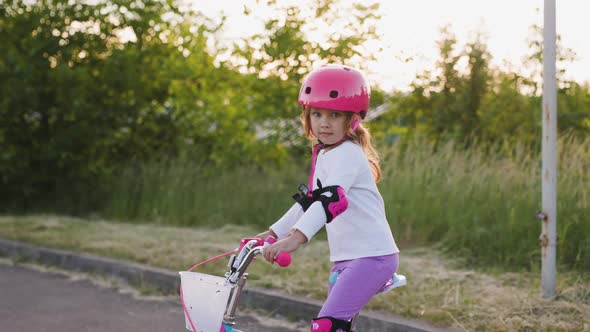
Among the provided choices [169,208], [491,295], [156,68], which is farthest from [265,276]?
[156,68]

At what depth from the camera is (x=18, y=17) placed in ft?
38.4

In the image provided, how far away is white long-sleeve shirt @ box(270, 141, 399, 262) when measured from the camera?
2939 mm

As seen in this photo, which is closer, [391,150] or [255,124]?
[391,150]

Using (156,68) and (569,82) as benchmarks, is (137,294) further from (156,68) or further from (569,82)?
(569,82)

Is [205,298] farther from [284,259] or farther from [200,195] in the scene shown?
[200,195]

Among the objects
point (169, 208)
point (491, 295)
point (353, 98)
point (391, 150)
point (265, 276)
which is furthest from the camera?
point (169, 208)

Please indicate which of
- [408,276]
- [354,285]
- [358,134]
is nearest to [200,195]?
[408,276]

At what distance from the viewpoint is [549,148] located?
5012 mm

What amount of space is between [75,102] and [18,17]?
1.75m

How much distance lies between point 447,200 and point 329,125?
5.21 meters

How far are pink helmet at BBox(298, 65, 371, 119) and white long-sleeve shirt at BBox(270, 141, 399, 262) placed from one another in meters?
0.17

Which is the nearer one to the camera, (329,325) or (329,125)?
(329,325)

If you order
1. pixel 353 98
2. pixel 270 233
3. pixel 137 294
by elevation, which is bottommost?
pixel 137 294

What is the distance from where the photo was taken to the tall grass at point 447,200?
678cm
